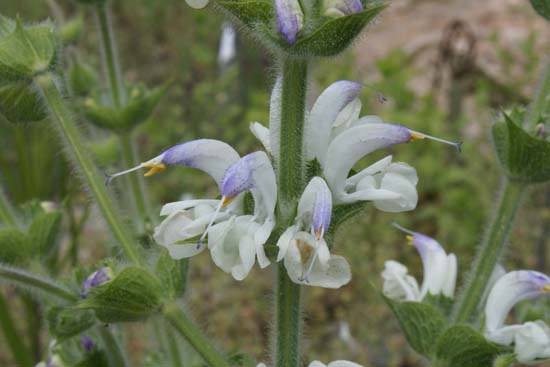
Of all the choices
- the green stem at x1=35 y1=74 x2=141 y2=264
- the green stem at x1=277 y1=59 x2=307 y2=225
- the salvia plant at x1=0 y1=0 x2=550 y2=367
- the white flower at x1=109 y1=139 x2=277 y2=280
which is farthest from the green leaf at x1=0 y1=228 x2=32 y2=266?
the green stem at x1=277 y1=59 x2=307 y2=225

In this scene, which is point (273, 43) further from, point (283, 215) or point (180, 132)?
point (180, 132)

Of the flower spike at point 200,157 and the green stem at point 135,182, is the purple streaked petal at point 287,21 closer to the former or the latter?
the flower spike at point 200,157

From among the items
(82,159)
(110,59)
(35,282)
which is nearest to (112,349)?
(35,282)

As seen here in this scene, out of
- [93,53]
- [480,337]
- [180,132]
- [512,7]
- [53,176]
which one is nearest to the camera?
[480,337]

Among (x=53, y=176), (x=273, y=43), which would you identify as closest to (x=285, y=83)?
(x=273, y=43)

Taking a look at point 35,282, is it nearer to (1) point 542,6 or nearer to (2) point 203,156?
(2) point 203,156

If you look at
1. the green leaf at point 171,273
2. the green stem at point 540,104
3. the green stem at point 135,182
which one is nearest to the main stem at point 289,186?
the green leaf at point 171,273
